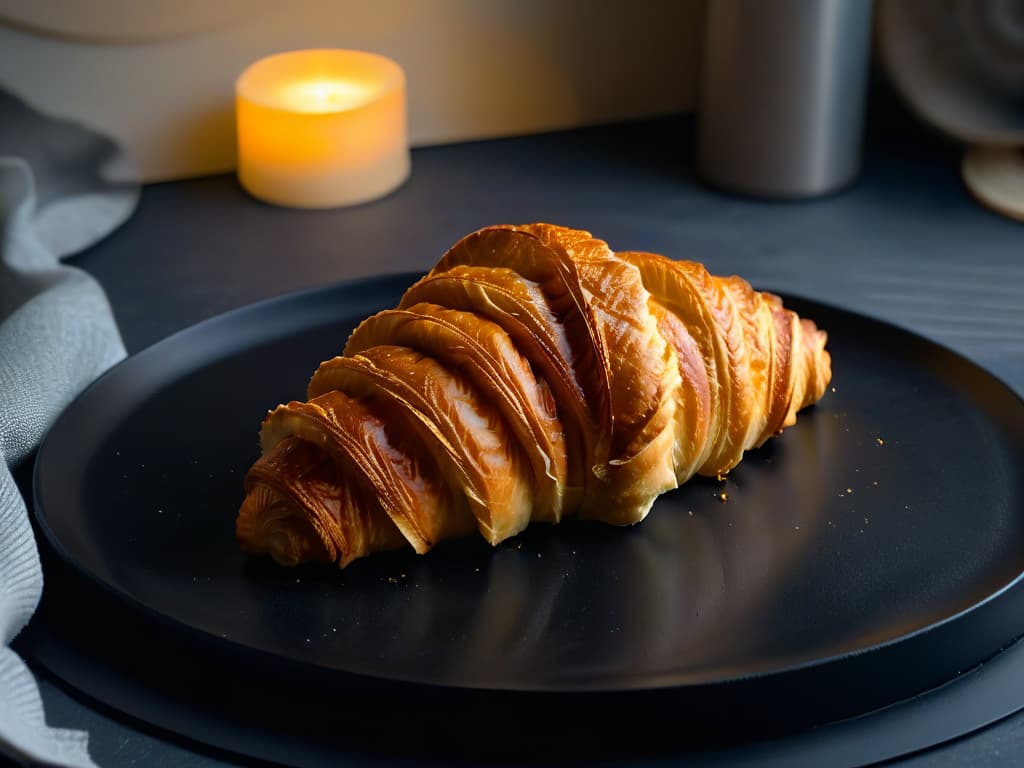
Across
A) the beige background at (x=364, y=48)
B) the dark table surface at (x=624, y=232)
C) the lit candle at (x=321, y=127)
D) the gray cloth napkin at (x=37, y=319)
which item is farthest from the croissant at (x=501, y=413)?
the beige background at (x=364, y=48)

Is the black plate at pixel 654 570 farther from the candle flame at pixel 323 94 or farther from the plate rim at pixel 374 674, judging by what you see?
the candle flame at pixel 323 94

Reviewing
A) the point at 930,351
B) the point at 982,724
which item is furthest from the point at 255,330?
the point at 982,724

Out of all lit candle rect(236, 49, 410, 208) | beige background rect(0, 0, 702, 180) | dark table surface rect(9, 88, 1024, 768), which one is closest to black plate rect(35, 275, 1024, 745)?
dark table surface rect(9, 88, 1024, 768)

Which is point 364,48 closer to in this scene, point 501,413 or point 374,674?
point 501,413

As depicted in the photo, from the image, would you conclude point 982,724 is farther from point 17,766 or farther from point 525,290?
point 17,766

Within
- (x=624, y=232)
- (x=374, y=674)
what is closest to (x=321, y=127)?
(x=624, y=232)
